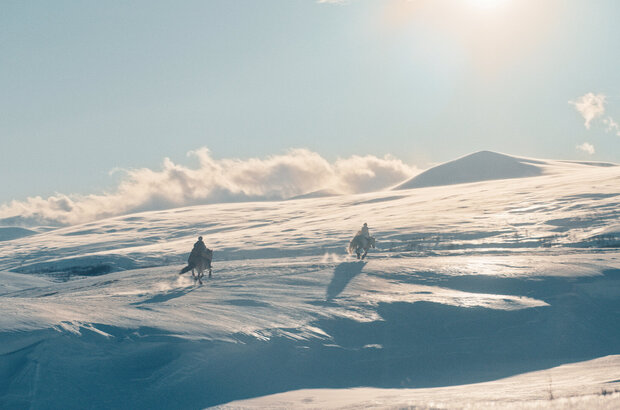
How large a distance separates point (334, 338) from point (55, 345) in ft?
17.1

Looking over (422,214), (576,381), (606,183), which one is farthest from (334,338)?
(606,183)

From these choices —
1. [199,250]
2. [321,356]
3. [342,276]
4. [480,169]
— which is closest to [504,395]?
[321,356]

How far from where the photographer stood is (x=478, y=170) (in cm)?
12219

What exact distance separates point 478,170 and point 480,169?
929mm

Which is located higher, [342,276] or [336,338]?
[342,276]

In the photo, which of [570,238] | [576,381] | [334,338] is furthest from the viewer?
[570,238]

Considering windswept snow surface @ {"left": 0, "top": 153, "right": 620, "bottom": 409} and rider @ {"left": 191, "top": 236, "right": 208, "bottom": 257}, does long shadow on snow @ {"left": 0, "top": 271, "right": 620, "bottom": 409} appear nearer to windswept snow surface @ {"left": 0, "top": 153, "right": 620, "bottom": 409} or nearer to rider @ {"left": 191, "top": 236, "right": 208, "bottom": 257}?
windswept snow surface @ {"left": 0, "top": 153, "right": 620, "bottom": 409}

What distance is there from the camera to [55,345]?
951 centimetres

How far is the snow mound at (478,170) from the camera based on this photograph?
11400 cm

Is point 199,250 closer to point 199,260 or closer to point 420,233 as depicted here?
point 199,260

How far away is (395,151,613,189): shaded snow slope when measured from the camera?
374 feet

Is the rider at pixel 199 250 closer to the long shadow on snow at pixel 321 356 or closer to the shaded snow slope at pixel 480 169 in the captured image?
the long shadow on snow at pixel 321 356

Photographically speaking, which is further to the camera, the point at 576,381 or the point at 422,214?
the point at 422,214

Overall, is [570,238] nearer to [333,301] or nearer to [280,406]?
[333,301]
